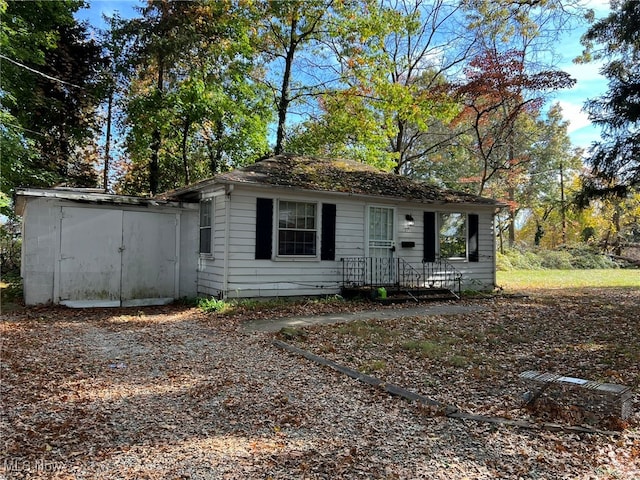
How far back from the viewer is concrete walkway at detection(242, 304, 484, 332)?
316 inches

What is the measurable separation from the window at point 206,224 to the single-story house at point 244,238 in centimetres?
3

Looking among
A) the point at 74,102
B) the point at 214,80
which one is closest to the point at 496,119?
the point at 214,80

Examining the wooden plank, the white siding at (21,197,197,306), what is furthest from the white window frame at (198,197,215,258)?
the wooden plank

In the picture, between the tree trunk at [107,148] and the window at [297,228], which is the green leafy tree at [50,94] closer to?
the tree trunk at [107,148]

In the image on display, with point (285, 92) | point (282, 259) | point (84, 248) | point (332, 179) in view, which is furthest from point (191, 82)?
point (282, 259)

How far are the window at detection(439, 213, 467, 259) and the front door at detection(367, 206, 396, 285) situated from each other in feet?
6.15

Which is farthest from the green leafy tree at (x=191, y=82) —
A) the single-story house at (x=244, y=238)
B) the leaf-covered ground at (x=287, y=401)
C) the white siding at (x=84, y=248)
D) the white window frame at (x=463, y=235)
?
the leaf-covered ground at (x=287, y=401)

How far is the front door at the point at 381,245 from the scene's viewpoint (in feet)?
39.4

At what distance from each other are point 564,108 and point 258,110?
25517 mm

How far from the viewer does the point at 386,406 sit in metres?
4.21

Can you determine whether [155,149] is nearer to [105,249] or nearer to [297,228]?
[105,249]

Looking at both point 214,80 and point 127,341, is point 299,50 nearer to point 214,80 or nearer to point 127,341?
point 214,80

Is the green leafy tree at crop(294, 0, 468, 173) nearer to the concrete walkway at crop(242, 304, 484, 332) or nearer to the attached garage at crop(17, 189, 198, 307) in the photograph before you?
the attached garage at crop(17, 189, 198, 307)

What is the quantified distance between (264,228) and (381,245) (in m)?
3.58
